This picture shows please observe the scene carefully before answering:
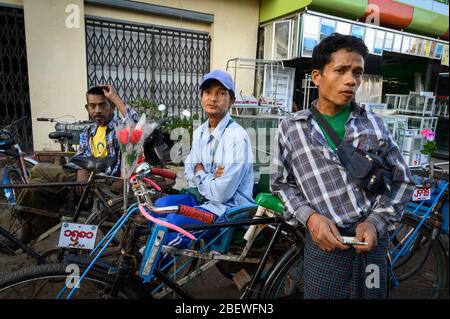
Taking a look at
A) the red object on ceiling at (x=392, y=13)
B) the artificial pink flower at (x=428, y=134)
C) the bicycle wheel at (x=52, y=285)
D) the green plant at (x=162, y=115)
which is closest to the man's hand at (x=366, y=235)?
the bicycle wheel at (x=52, y=285)

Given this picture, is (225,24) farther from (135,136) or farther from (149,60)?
(135,136)

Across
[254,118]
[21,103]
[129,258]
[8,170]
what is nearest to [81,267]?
[129,258]

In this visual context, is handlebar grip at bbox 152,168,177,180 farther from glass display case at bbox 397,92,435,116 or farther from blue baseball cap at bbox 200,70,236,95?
glass display case at bbox 397,92,435,116

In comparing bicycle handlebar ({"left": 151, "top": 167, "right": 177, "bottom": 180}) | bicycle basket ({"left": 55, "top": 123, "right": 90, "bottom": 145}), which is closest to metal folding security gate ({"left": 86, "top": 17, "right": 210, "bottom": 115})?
Result: bicycle basket ({"left": 55, "top": 123, "right": 90, "bottom": 145})

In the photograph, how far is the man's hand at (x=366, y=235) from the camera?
3.85 ft

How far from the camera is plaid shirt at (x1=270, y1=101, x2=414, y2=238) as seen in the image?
1265 mm

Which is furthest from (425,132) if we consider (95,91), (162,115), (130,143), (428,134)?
(130,143)

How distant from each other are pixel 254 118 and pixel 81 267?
3295 millimetres

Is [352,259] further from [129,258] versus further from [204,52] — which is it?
[204,52]

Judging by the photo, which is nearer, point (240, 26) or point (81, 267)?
point (81, 267)

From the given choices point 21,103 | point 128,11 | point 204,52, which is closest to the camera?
point 21,103

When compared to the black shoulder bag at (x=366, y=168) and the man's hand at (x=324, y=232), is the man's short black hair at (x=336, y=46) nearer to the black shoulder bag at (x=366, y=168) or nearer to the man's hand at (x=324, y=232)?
the black shoulder bag at (x=366, y=168)
